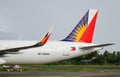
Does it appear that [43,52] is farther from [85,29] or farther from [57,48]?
[85,29]

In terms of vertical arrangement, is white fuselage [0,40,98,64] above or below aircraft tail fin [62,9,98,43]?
below

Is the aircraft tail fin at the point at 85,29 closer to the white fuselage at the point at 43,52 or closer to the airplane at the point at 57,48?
the airplane at the point at 57,48

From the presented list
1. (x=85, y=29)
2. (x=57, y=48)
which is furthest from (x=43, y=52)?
(x=85, y=29)

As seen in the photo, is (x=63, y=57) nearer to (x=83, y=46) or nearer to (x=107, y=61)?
(x=83, y=46)

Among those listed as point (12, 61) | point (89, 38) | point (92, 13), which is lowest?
point (12, 61)

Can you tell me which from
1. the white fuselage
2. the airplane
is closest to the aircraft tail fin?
the airplane

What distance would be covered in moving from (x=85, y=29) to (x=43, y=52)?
19.4ft

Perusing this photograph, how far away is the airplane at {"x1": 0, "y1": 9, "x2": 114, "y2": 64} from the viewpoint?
3133 cm

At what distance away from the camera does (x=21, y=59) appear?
31.8 meters

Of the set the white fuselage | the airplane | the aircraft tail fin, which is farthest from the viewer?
the aircraft tail fin

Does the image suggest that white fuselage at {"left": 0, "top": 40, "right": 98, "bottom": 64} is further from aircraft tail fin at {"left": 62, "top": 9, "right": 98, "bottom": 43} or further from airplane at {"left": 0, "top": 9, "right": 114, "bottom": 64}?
aircraft tail fin at {"left": 62, "top": 9, "right": 98, "bottom": 43}

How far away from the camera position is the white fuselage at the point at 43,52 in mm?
31580

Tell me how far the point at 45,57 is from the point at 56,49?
1.36 meters

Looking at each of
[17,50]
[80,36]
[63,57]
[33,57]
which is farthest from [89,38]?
[17,50]
